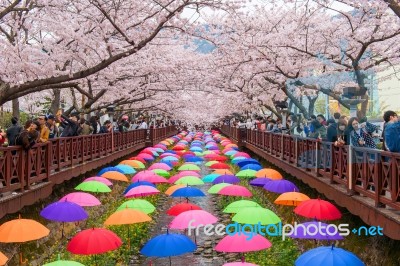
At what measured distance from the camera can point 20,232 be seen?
916 centimetres

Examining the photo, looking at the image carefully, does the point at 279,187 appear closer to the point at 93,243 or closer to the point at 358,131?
the point at 358,131

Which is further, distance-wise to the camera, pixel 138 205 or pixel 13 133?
pixel 13 133

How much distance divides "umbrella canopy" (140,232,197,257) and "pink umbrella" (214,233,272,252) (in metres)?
0.57

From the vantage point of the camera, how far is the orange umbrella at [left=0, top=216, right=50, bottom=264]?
9.07 meters

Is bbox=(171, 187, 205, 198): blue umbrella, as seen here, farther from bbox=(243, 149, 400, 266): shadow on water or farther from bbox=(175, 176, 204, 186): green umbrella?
bbox=(243, 149, 400, 266): shadow on water

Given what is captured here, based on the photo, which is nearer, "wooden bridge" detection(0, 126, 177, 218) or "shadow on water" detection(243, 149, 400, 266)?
"shadow on water" detection(243, 149, 400, 266)

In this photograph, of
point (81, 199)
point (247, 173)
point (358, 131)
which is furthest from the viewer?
point (247, 173)

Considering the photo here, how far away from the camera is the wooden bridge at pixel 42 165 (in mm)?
12922

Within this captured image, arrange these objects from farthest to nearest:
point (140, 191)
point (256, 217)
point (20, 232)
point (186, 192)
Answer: point (140, 191)
point (186, 192)
point (256, 217)
point (20, 232)

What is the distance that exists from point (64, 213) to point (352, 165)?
679 cm

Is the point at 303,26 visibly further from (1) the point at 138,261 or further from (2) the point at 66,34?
(1) the point at 138,261

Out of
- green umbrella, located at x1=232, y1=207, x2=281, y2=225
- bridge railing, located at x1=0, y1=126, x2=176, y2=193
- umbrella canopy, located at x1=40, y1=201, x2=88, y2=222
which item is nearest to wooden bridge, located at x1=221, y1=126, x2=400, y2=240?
green umbrella, located at x1=232, y1=207, x2=281, y2=225

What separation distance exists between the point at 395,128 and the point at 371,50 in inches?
547

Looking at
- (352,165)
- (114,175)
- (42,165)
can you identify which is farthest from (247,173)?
(42,165)
